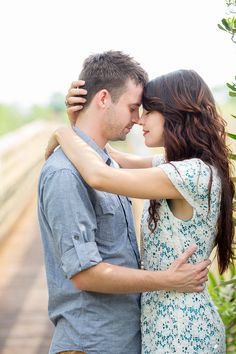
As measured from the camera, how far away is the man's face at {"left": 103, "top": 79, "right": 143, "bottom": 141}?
2.93 meters

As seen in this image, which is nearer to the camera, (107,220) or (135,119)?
(107,220)

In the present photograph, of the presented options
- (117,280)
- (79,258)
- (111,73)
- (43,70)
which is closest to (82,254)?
(79,258)

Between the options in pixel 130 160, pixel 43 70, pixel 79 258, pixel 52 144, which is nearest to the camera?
pixel 79 258

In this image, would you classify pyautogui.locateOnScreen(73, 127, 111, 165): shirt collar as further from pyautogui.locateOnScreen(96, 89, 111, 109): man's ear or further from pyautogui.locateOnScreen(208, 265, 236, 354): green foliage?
pyautogui.locateOnScreen(208, 265, 236, 354): green foliage

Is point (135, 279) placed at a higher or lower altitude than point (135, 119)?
lower

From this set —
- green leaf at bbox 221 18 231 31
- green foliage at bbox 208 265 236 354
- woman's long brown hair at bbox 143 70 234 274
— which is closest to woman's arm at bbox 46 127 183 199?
woman's long brown hair at bbox 143 70 234 274

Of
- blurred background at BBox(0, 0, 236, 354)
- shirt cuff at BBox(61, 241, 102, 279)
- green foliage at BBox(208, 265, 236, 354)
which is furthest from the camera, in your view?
blurred background at BBox(0, 0, 236, 354)

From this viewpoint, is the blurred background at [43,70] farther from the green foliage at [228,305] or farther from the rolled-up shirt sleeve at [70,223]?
the green foliage at [228,305]

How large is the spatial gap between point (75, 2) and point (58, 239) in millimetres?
34863

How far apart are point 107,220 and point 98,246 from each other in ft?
0.29

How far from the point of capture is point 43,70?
4238 centimetres

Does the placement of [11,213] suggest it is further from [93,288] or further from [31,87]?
[31,87]

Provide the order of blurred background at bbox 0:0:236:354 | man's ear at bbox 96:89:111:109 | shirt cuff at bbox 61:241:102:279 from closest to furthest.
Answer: shirt cuff at bbox 61:241:102:279 → man's ear at bbox 96:89:111:109 → blurred background at bbox 0:0:236:354

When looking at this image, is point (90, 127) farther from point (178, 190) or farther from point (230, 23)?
point (230, 23)
